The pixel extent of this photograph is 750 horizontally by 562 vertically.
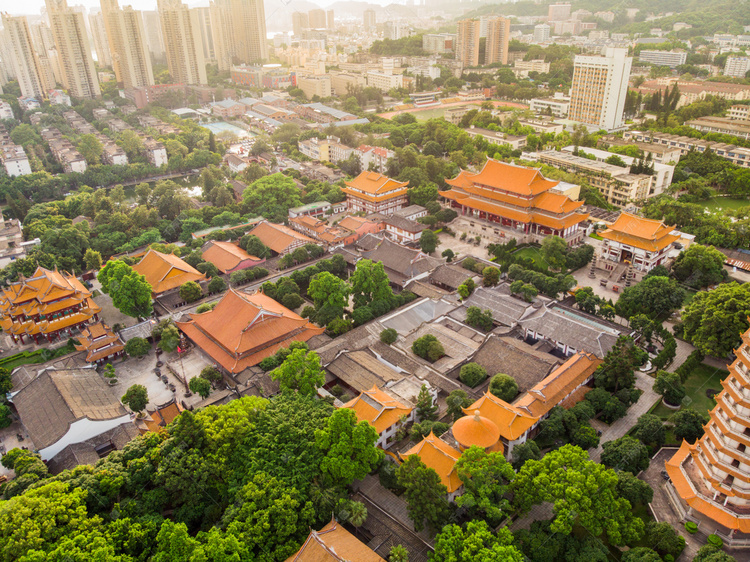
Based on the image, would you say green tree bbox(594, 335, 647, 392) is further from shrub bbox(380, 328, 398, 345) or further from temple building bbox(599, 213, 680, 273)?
temple building bbox(599, 213, 680, 273)

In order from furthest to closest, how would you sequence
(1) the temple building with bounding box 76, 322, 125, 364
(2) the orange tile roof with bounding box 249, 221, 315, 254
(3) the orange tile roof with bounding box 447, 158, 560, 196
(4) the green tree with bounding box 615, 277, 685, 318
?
(3) the orange tile roof with bounding box 447, 158, 560, 196 < (2) the orange tile roof with bounding box 249, 221, 315, 254 < (4) the green tree with bounding box 615, 277, 685, 318 < (1) the temple building with bounding box 76, 322, 125, 364

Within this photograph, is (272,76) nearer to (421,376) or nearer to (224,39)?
(224,39)

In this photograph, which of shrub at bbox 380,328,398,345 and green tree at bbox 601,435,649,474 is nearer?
green tree at bbox 601,435,649,474

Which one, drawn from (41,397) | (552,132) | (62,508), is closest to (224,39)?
(552,132)

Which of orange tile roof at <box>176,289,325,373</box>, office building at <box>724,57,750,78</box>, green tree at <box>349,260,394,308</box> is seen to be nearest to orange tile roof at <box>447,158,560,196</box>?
green tree at <box>349,260,394,308</box>

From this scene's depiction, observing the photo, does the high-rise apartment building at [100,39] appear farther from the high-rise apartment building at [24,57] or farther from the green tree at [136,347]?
the green tree at [136,347]

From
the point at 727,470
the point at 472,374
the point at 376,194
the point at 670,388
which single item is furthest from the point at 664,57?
the point at 727,470
